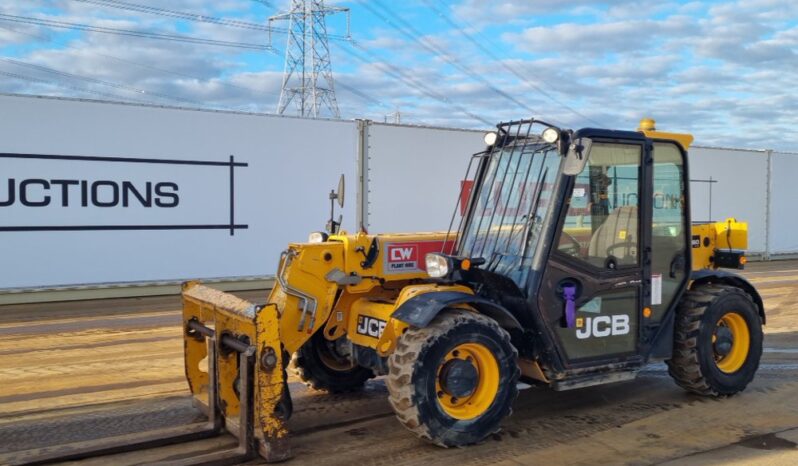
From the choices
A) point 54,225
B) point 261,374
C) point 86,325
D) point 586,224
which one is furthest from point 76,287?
point 586,224

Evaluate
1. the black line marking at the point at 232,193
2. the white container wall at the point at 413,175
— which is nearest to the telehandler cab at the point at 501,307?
the black line marking at the point at 232,193

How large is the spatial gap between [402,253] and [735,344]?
2892mm

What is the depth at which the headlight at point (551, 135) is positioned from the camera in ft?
16.3

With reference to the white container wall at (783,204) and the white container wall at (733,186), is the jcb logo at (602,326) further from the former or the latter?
the white container wall at (783,204)

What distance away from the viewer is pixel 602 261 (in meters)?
5.32

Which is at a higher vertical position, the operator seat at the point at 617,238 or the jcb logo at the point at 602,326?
the operator seat at the point at 617,238

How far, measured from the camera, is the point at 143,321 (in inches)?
384

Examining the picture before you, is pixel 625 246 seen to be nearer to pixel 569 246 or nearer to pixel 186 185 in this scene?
pixel 569 246

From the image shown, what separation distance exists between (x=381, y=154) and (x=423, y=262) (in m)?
7.88

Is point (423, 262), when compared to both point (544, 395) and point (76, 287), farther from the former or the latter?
point (76, 287)

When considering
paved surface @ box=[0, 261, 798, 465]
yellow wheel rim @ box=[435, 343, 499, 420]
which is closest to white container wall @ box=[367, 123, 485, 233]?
paved surface @ box=[0, 261, 798, 465]

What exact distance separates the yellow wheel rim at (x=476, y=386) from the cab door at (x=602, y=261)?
1.83ft

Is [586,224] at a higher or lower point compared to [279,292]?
higher

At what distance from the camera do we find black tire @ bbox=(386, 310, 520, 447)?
14.7ft
